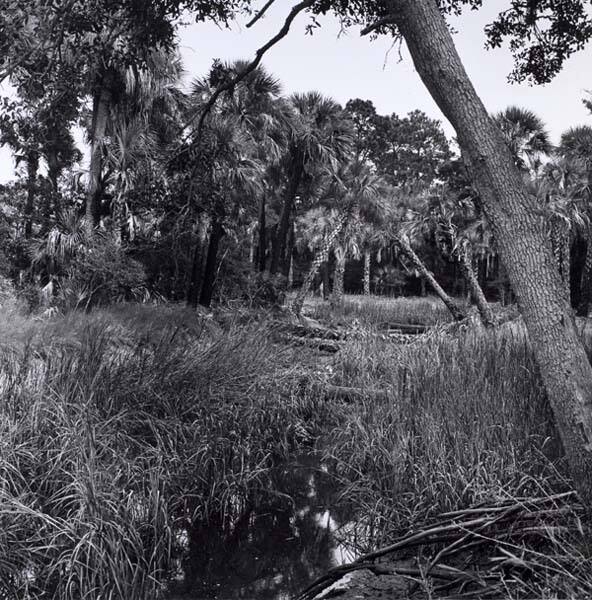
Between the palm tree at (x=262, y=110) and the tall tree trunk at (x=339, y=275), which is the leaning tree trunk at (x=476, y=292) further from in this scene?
the tall tree trunk at (x=339, y=275)

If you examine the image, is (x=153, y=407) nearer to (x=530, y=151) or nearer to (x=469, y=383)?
(x=469, y=383)

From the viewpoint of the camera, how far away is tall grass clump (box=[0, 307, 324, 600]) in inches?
134

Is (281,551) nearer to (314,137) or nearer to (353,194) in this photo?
(353,194)

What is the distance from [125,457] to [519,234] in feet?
10.5

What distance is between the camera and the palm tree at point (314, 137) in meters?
25.0

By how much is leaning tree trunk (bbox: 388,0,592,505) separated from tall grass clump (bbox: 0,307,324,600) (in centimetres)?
268

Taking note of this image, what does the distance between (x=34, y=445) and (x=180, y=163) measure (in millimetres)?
3767

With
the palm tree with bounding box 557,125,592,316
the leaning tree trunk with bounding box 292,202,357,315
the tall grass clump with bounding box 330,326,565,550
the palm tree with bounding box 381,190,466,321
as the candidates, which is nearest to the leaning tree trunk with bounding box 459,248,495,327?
the palm tree with bounding box 381,190,466,321

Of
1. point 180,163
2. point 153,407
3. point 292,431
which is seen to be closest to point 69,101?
point 180,163

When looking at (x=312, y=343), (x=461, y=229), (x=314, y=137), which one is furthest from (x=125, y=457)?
(x=461, y=229)

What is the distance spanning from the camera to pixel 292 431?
7387 millimetres

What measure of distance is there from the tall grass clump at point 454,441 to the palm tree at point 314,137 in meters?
20.1

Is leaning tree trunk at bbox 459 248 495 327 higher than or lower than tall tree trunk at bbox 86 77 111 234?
lower

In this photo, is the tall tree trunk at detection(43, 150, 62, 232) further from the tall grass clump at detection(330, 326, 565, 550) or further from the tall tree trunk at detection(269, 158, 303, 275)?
the tall grass clump at detection(330, 326, 565, 550)
